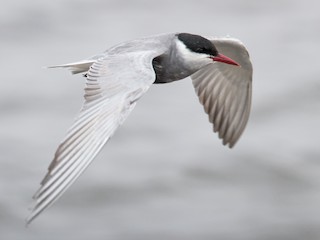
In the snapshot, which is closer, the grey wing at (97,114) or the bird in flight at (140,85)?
the grey wing at (97,114)

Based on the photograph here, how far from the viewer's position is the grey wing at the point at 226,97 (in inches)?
471

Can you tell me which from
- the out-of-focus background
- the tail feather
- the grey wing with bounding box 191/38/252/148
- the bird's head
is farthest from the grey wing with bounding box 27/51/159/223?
the out-of-focus background

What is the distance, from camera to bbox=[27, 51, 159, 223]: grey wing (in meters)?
9.05

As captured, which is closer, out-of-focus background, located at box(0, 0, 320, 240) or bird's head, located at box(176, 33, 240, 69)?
bird's head, located at box(176, 33, 240, 69)

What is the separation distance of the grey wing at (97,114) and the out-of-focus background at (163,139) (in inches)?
118

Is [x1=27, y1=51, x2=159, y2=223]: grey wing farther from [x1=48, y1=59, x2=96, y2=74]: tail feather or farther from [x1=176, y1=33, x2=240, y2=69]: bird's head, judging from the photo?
[x1=176, y1=33, x2=240, y2=69]: bird's head

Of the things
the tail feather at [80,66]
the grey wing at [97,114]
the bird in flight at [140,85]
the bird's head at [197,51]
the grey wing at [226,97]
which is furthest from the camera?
the grey wing at [226,97]

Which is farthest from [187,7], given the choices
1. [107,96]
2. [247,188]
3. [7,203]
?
[107,96]

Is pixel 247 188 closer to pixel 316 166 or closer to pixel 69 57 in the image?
pixel 316 166

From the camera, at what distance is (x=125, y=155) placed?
14.4 meters

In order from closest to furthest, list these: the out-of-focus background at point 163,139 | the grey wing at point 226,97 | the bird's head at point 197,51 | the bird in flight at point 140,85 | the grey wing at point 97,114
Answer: the grey wing at point 97,114
the bird in flight at point 140,85
the bird's head at point 197,51
the grey wing at point 226,97
the out-of-focus background at point 163,139

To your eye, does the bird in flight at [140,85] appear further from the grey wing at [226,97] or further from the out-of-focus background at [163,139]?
the out-of-focus background at [163,139]

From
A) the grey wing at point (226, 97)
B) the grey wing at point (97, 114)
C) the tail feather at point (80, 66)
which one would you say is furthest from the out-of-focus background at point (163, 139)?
the grey wing at point (97, 114)

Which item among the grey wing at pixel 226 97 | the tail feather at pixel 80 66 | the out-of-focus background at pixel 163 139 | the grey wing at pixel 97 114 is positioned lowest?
the out-of-focus background at pixel 163 139
